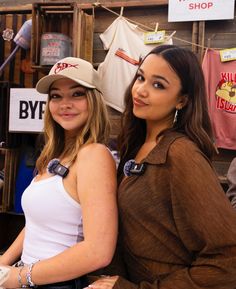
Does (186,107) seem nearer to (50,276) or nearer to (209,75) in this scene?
(50,276)

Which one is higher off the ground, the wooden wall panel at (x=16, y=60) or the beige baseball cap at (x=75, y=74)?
the wooden wall panel at (x=16, y=60)

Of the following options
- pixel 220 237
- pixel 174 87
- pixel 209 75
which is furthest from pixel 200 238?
pixel 209 75

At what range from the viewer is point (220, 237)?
0.90 meters

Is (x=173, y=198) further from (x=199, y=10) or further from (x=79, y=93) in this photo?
(x=199, y=10)

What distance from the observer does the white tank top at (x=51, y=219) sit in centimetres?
114

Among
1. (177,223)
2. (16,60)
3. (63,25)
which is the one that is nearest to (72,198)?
(177,223)

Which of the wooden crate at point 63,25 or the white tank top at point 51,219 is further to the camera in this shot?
the wooden crate at point 63,25

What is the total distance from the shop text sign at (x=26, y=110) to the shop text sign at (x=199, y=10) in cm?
135

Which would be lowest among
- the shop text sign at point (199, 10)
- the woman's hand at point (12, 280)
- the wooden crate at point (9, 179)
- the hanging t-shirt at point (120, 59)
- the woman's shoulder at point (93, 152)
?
the wooden crate at point (9, 179)

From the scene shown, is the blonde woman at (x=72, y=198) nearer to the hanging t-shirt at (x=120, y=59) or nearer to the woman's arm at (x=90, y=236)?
the woman's arm at (x=90, y=236)

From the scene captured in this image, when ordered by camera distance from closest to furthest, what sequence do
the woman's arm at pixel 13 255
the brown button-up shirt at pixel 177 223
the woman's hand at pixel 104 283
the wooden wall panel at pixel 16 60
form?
the brown button-up shirt at pixel 177 223, the woman's hand at pixel 104 283, the woman's arm at pixel 13 255, the wooden wall panel at pixel 16 60

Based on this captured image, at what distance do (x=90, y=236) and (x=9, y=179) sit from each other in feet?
7.98

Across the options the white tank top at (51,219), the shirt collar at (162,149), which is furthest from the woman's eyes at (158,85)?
the white tank top at (51,219)

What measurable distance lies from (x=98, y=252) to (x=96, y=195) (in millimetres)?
171
